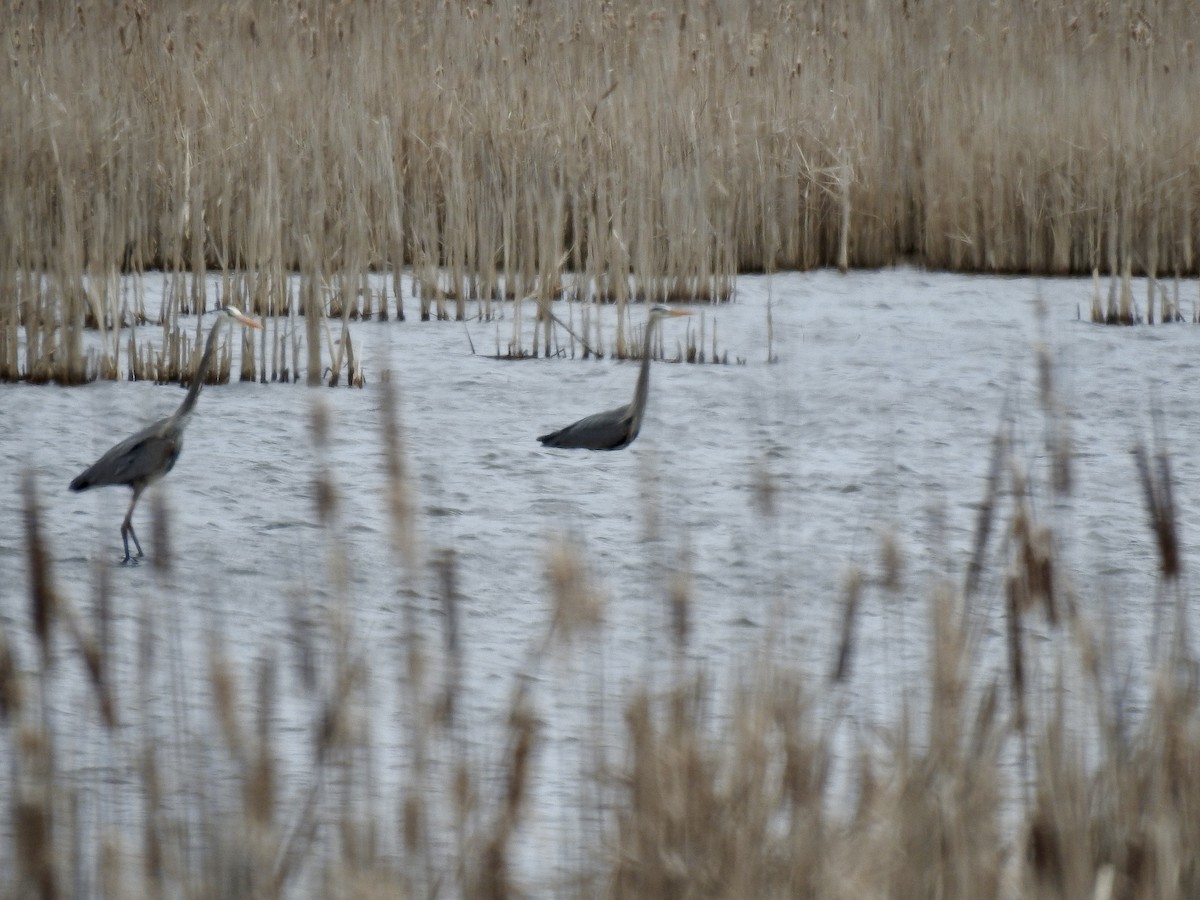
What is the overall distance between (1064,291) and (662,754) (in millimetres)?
5329

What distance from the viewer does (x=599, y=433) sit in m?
4.00

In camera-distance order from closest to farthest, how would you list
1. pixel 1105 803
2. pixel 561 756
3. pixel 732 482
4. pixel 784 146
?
pixel 1105 803
pixel 561 756
pixel 732 482
pixel 784 146

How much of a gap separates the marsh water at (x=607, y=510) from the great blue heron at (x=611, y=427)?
59 millimetres

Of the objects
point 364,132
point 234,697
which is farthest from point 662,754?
point 364,132

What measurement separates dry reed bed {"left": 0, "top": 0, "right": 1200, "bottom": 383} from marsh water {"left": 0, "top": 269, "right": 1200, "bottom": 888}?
45cm

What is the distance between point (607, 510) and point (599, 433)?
0.41 meters

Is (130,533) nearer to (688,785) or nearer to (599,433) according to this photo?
(599,433)

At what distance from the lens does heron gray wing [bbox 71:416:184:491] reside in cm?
318

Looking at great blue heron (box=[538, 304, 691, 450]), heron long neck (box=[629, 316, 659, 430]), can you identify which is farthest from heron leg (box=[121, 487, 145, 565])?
heron long neck (box=[629, 316, 659, 430])

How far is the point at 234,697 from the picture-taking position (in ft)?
4.00

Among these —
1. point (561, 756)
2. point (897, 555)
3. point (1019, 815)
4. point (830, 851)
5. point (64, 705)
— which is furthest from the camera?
point (64, 705)

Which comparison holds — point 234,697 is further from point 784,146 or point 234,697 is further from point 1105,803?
point 784,146

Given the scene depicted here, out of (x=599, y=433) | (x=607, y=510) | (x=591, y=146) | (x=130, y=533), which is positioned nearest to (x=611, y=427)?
(x=599, y=433)

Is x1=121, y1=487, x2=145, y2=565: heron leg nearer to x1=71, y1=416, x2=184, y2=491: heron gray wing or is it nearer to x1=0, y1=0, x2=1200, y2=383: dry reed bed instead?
x1=71, y1=416, x2=184, y2=491: heron gray wing
